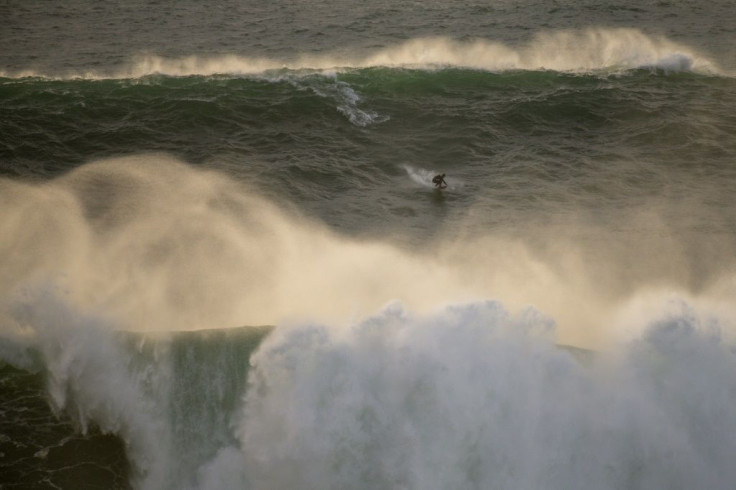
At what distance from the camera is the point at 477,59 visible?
30.1 meters

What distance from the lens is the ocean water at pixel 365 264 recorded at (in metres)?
12.3

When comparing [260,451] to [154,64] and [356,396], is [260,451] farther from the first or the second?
[154,64]

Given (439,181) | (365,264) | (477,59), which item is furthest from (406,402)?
(477,59)

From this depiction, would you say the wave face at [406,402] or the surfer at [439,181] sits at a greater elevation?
the surfer at [439,181]

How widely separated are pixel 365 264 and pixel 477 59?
16.8 m

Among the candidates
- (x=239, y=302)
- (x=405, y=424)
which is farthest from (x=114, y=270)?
(x=405, y=424)

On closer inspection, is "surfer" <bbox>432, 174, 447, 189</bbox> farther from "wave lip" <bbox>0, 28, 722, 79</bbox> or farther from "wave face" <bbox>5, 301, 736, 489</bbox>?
"wave lip" <bbox>0, 28, 722, 79</bbox>

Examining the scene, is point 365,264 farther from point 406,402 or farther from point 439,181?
point 439,181

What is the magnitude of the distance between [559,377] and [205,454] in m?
6.60

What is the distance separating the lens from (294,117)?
81.3 ft

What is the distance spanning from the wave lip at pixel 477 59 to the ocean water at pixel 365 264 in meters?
0.17

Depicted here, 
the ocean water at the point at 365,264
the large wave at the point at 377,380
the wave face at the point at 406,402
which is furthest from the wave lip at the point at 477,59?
the wave face at the point at 406,402

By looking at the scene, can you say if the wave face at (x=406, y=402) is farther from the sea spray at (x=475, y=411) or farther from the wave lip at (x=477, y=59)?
the wave lip at (x=477, y=59)

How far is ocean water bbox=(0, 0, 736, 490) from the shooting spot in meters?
12.3
